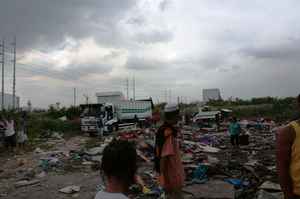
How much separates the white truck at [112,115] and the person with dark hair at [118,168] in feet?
81.3

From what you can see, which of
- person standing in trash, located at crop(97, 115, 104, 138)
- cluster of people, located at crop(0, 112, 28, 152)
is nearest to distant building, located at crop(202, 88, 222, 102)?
person standing in trash, located at crop(97, 115, 104, 138)

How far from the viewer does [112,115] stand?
96.5 ft

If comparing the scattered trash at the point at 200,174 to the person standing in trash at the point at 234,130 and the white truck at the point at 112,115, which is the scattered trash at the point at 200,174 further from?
the white truck at the point at 112,115

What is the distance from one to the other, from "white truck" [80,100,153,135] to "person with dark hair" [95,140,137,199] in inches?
975

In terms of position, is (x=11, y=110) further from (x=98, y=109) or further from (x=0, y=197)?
(x=0, y=197)

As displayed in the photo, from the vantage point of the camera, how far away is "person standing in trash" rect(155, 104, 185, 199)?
4.18m

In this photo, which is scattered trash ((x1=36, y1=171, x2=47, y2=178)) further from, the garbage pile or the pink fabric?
the pink fabric

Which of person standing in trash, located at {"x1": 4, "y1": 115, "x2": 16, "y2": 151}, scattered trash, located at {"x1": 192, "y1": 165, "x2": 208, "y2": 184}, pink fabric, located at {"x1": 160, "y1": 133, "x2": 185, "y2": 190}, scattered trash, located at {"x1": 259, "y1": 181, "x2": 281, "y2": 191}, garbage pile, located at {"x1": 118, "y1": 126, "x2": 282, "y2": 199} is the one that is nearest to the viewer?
pink fabric, located at {"x1": 160, "y1": 133, "x2": 185, "y2": 190}

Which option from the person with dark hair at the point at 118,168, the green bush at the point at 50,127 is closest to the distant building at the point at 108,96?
the green bush at the point at 50,127

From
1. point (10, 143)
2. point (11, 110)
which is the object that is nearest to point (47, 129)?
point (11, 110)

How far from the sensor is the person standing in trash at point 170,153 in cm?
418

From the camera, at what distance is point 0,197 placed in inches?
362

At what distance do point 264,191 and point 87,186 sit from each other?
4.81 m

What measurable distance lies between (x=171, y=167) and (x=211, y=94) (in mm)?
55420
